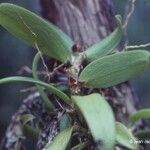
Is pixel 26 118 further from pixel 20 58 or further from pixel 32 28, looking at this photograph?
pixel 20 58

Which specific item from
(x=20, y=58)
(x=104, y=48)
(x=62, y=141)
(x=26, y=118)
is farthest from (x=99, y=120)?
(x=20, y=58)

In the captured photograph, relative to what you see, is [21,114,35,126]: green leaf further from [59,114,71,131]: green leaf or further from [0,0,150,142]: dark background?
[0,0,150,142]: dark background

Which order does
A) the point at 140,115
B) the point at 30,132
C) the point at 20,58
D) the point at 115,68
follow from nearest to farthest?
the point at 115,68 < the point at 140,115 < the point at 30,132 < the point at 20,58

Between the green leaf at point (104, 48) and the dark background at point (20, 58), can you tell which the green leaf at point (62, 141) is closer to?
the green leaf at point (104, 48)

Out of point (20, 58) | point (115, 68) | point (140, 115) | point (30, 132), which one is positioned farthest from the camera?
point (20, 58)

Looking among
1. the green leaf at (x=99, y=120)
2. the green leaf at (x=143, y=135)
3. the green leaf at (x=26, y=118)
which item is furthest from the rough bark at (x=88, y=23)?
the green leaf at (x=99, y=120)
